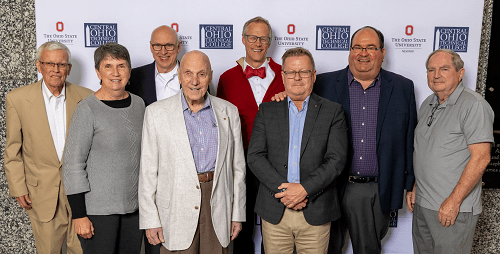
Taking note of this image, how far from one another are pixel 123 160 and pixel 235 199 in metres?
0.73

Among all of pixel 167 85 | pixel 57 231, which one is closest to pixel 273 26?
pixel 167 85

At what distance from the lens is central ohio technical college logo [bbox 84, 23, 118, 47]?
123 inches

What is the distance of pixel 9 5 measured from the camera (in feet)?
10.5

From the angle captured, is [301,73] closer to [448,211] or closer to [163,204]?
[163,204]

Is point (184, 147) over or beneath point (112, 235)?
over

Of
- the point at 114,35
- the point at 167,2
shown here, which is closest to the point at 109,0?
the point at 114,35

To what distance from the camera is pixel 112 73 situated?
2.10 metres

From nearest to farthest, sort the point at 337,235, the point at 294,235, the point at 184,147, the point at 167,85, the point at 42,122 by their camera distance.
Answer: the point at 184,147 < the point at 294,235 < the point at 42,122 < the point at 337,235 < the point at 167,85

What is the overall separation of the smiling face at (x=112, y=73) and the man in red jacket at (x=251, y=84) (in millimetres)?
935

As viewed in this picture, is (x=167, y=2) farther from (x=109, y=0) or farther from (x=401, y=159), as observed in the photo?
(x=401, y=159)

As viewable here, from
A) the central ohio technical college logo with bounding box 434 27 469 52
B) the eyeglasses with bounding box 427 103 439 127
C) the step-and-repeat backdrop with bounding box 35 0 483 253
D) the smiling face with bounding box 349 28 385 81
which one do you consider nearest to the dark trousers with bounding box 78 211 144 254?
the step-and-repeat backdrop with bounding box 35 0 483 253

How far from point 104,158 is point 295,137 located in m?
1.16

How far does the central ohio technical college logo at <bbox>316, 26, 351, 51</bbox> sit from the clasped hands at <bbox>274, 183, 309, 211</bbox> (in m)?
1.65

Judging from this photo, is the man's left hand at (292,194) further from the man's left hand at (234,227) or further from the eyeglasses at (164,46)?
the eyeglasses at (164,46)
